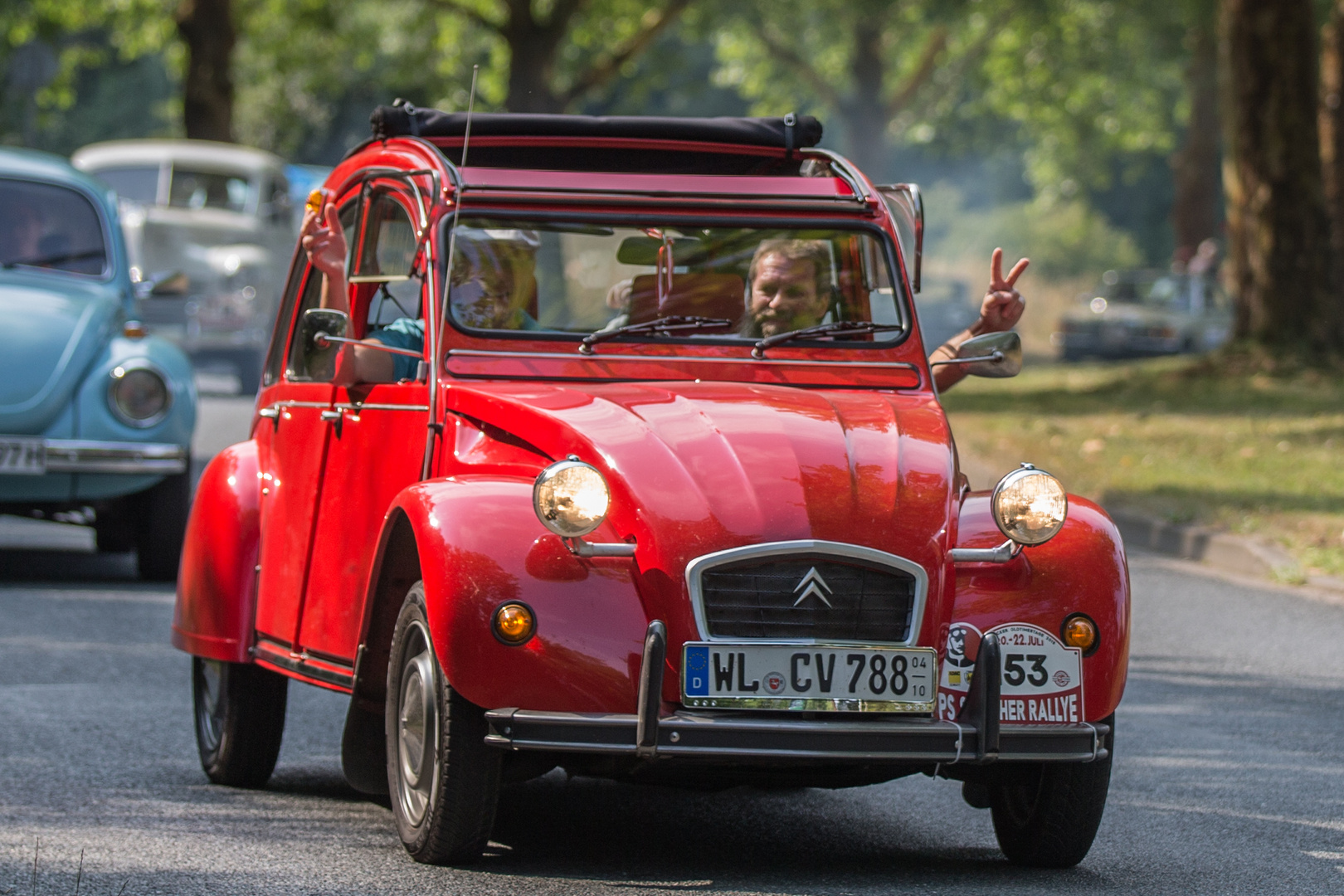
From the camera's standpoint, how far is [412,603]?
484 centimetres

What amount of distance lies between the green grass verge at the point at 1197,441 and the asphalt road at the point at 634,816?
4714 millimetres

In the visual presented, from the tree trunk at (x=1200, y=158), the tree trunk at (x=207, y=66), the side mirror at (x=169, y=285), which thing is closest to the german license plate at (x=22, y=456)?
the side mirror at (x=169, y=285)

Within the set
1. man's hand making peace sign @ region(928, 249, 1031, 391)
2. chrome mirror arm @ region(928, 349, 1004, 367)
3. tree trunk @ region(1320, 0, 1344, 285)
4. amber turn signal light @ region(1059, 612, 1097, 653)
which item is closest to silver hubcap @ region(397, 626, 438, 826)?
amber turn signal light @ region(1059, 612, 1097, 653)

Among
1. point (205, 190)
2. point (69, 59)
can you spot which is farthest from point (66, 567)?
point (69, 59)

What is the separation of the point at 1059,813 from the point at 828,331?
5.22 feet

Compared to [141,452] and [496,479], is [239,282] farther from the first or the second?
[496,479]

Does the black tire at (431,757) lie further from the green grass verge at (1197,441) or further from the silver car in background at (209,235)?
the silver car in background at (209,235)

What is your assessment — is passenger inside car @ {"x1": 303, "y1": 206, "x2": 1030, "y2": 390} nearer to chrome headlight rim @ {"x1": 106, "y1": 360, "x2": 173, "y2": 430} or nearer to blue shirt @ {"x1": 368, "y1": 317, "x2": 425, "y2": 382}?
blue shirt @ {"x1": 368, "y1": 317, "x2": 425, "y2": 382}

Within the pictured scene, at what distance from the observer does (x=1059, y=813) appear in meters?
4.96

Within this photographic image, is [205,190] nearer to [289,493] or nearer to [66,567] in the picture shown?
[66,567]

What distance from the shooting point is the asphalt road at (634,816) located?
15.9ft

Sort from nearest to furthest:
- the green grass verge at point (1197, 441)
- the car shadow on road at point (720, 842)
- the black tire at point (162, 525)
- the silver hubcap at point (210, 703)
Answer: the car shadow on road at point (720, 842)
the silver hubcap at point (210, 703)
the black tire at point (162, 525)
the green grass verge at point (1197, 441)

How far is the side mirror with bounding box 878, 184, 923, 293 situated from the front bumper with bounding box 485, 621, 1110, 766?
1.96m

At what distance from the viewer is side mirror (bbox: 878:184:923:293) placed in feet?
20.4
